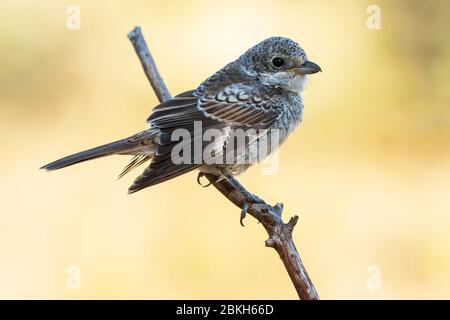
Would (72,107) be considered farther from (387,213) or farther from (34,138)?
(387,213)

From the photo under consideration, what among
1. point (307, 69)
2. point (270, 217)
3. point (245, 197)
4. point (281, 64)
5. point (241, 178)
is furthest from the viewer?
point (241, 178)

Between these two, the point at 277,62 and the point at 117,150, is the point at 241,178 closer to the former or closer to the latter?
the point at 277,62

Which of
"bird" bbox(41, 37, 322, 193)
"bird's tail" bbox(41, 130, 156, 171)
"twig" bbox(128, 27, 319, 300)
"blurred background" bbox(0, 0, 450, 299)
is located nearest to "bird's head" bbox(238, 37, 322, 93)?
"bird" bbox(41, 37, 322, 193)

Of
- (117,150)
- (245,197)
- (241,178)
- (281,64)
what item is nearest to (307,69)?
Result: (281,64)

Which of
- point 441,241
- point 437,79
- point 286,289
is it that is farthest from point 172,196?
point 437,79

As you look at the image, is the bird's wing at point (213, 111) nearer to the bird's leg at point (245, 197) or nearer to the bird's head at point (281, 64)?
the bird's head at point (281, 64)

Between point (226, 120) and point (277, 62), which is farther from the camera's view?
point (277, 62)
